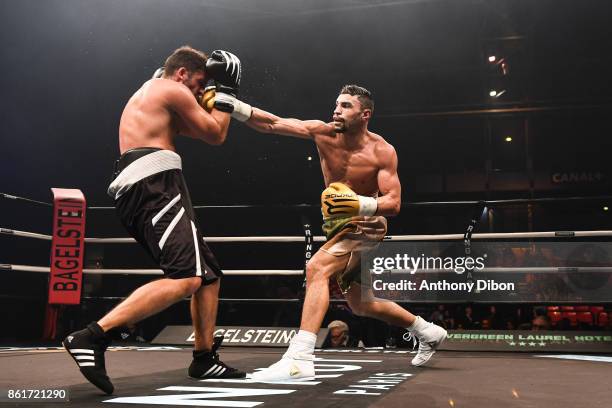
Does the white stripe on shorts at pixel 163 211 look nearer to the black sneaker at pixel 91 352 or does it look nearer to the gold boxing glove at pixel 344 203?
the black sneaker at pixel 91 352

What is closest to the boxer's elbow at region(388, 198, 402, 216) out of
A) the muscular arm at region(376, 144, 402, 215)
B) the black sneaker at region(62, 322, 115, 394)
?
the muscular arm at region(376, 144, 402, 215)

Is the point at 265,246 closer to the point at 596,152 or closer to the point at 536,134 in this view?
the point at 536,134

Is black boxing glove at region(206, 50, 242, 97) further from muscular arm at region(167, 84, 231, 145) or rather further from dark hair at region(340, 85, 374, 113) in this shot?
dark hair at region(340, 85, 374, 113)

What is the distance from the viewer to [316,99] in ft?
26.2

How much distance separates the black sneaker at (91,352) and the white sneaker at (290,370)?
52 cm

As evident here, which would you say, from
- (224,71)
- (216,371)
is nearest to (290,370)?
(216,371)

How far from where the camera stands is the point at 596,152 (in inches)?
354

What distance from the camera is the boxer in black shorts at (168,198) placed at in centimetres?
166

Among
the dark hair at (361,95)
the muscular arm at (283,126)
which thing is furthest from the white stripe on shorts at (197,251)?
the dark hair at (361,95)

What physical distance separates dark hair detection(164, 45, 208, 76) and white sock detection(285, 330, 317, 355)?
0.99 metres

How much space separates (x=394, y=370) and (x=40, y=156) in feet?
12.2

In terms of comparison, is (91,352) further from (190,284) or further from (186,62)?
(186,62)

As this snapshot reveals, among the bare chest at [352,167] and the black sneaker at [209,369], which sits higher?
the bare chest at [352,167]

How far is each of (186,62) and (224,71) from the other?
134mm
